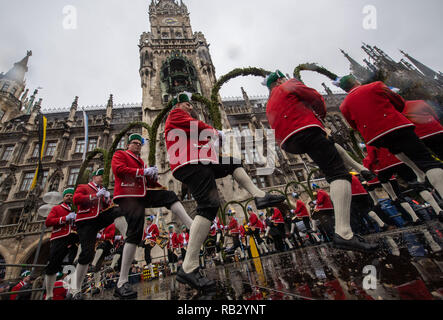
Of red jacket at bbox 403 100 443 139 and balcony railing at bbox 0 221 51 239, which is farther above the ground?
balcony railing at bbox 0 221 51 239

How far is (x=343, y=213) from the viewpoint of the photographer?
196 cm

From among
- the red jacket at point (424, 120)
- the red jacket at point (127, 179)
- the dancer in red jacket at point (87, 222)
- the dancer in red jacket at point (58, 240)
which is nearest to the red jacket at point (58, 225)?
the dancer in red jacket at point (58, 240)

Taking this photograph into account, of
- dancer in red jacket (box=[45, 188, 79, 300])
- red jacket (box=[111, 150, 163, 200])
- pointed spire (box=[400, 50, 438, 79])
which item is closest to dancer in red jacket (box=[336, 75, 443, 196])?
red jacket (box=[111, 150, 163, 200])

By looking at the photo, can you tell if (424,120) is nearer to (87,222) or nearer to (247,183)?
(247,183)

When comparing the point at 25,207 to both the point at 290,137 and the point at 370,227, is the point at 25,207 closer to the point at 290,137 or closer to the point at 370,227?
the point at 290,137

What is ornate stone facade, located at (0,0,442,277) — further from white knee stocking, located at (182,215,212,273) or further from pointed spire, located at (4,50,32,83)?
white knee stocking, located at (182,215,212,273)

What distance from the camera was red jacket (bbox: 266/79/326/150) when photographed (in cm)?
216

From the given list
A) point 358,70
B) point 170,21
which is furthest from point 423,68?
point 170,21

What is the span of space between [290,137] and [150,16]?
36957mm

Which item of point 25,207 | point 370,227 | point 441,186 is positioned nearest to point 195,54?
point 25,207

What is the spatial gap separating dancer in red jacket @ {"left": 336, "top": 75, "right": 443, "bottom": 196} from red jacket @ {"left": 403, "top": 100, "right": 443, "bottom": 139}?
0.76m

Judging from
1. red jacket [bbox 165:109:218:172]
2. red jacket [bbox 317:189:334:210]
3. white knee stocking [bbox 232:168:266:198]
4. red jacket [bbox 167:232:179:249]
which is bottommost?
white knee stocking [bbox 232:168:266:198]

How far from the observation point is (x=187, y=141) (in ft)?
7.20
